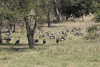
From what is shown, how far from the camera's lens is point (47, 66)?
1216 cm

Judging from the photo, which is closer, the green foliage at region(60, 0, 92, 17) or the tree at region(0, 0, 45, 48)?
the tree at region(0, 0, 45, 48)

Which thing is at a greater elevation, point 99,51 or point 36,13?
point 36,13

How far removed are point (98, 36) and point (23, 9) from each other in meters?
11.7

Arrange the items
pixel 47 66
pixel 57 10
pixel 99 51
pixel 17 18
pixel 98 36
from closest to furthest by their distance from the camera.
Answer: pixel 47 66
pixel 99 51
pixel 17 18
pixel 98 36
pixel 57 10

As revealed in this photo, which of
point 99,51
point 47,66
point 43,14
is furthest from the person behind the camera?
point 43,14

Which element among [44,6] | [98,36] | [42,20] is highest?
[44,6]

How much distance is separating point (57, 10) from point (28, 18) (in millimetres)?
43981

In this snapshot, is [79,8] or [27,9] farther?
[79,8]

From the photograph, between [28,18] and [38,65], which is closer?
[38,65]

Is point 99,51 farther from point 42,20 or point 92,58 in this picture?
point 42,20

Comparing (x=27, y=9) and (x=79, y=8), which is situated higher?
(x=27, y=9)

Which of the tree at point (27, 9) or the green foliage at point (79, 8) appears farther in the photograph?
the green foliage at point (79, 8)

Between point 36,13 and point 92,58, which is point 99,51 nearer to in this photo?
point 92,58

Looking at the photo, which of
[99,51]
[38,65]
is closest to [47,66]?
[38,65]
